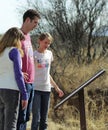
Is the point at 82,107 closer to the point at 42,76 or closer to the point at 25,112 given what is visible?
the point at 42,76

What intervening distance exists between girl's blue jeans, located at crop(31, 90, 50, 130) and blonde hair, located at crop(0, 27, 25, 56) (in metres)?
1.12

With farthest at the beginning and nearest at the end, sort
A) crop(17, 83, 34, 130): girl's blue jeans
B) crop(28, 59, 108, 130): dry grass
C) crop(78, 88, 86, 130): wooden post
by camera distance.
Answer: crop(28, 59, 108, 130): dry grass < crop(78, 88, 86, 130): wooden post < crop(17, 83, 34, 130): girl's blue jeans

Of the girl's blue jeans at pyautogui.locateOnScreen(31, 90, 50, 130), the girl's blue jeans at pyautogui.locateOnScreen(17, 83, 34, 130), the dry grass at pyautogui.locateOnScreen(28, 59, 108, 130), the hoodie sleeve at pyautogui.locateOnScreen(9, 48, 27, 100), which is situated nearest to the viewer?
the hoodie sleeve at pyautogui.locateOnScreen(9, 48, 27, 100)

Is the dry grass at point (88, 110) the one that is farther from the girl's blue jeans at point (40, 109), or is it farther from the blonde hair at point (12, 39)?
the blonde hair at point (12, 39)

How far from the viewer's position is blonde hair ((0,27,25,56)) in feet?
17.1

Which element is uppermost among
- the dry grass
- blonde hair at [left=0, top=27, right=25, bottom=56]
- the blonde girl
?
blonde hair at [left=0, top=27, right=25, bottom=56]

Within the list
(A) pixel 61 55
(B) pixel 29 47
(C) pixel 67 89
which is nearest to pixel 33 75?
(B) pixel 29 47

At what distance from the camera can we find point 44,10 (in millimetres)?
18328

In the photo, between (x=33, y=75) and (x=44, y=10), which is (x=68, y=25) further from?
(x=33, y=75)

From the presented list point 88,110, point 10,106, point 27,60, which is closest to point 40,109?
point 27,60

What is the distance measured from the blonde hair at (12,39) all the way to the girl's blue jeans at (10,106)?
0.44 meters

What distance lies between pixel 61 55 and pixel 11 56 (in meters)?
11.3

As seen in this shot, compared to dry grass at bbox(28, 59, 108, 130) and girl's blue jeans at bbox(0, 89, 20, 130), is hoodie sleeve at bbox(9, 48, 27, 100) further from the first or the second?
dry grass at bbox(28, 59, 108, 130)

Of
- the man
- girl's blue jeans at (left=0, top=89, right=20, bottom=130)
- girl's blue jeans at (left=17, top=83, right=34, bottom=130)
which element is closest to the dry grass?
girl's blue jeans at (left=17, top=83, right=34, bottom=130)
